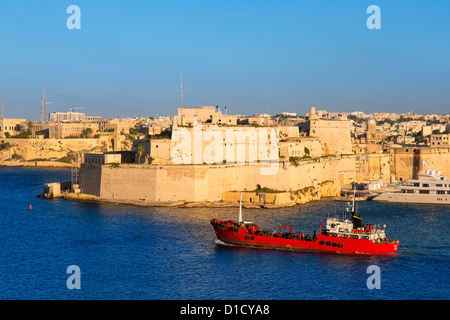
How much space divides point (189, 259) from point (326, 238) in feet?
18.3

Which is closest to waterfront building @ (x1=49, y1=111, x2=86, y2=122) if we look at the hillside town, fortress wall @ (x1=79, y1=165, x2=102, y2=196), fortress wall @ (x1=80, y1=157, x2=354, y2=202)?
the hillside town

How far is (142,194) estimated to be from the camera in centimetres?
3831

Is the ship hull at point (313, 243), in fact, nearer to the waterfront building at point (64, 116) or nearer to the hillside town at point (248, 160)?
the hillside town at point (248, 160)

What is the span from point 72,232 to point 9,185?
22.6 m

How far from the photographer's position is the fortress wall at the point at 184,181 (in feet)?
124

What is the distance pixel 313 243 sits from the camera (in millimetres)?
26078

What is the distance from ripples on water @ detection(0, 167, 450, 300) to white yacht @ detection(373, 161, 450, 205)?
495 cm

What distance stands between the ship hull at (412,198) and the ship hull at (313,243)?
16.4 metres

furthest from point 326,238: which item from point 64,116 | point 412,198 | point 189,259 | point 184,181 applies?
point 64,116

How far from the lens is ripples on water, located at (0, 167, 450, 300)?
68.1 feet

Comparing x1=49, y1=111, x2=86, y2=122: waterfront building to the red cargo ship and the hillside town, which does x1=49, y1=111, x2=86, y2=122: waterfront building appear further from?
the red cargo ship

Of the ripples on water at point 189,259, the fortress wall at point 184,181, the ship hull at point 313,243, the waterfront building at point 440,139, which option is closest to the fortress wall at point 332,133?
the waterfront building at point 440,139

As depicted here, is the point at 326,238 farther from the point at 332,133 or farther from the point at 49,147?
the point at 49,147

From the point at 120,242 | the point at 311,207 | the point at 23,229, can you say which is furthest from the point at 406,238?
the point at 23,229
